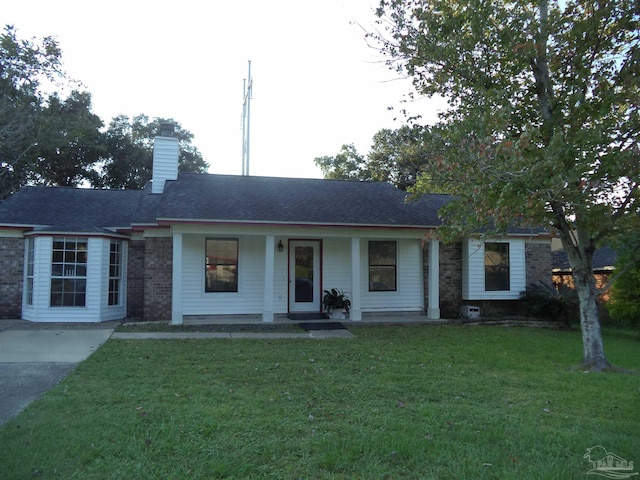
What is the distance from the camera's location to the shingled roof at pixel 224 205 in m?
12.7

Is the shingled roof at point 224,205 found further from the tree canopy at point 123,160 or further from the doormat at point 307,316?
the tree canopy at point 123,160

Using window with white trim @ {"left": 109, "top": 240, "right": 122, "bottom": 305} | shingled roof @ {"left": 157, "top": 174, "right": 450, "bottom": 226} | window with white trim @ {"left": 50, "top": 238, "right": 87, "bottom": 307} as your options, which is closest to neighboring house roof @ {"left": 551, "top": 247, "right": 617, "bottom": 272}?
shingled roof @ {"left": 157, "top": 174, "right": 450, "bottom": 226}

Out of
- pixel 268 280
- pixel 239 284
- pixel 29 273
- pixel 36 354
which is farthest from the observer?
pixel 239 284

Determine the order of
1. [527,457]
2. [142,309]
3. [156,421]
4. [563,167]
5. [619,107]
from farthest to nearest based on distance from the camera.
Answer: [142,309] < [619,107] < [563,167] < [156,421] < [527,457]

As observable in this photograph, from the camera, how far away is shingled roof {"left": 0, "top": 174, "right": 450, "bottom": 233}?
41.8ft

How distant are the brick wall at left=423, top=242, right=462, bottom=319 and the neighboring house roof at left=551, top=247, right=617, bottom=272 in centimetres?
623

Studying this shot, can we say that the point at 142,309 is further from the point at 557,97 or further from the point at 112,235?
the point at 557,97

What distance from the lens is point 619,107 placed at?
7.40 meters

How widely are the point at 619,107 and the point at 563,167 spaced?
189 cm

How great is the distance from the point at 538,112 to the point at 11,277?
1367cm

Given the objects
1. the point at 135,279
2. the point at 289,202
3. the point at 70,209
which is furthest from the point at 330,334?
the point at 70,209

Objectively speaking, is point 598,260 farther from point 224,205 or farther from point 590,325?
point 224,205

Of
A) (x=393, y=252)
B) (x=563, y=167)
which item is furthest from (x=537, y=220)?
(x=393, y=252)

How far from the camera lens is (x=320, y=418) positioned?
4.97 metres
